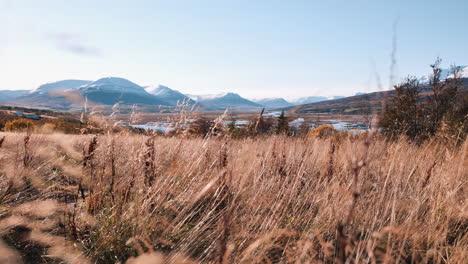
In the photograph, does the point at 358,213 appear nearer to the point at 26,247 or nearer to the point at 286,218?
the point at 286,218

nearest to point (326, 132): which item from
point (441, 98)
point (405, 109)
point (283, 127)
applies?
point (283, 127)

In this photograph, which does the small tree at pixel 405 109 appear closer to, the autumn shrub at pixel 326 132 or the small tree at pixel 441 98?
the small tree at pixel 441 98

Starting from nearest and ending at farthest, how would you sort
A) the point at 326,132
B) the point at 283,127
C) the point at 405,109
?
the point at 326,132 → the point at 405,109 → the point at 283,127

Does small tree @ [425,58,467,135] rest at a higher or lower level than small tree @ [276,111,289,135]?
higher

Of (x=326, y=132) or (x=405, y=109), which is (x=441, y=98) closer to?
(x=405, y=109)

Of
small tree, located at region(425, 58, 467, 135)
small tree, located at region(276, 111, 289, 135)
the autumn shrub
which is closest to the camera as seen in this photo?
small tree, located at region(276, 111, 289, 135)

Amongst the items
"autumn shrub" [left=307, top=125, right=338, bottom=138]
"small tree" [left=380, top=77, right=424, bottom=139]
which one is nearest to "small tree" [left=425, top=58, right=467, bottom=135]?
"small tree" [left=380, top=77, right=424, bottom=139]

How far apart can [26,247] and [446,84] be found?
45.8ft

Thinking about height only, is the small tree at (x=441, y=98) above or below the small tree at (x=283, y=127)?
above

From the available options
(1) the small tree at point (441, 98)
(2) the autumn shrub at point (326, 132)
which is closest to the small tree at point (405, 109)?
(1) the small tree at point (441, 98)

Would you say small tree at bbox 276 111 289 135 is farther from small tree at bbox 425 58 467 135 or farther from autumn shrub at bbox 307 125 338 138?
small tree at bbox 425 58 467 135

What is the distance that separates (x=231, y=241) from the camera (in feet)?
5.20

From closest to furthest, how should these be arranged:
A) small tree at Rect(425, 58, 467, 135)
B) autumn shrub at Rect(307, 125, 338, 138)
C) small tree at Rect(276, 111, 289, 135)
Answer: small tree at Rect(276, 111, 289, 135) → autumn shrub at Rect(307, 125, 338, 138) → small tree at Rect(425, 58, 467, 135)

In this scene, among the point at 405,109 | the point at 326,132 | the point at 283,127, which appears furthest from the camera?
the point at 283,127
